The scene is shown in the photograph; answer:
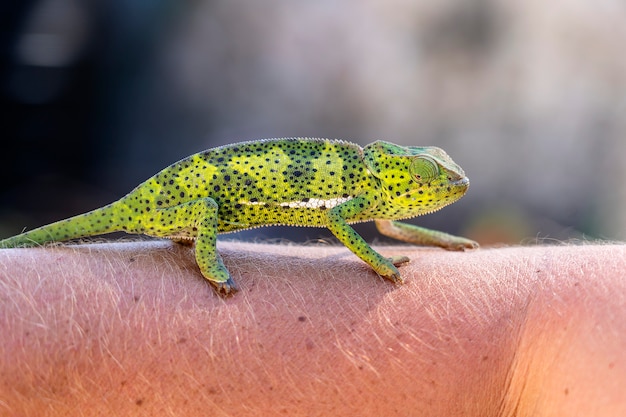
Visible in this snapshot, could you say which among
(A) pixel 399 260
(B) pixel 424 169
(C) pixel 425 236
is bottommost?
(C) pixel 425 236

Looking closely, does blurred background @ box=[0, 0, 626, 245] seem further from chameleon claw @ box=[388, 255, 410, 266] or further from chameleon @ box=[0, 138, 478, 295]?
chameleon claw @ box=[388, 255, 410, 266]

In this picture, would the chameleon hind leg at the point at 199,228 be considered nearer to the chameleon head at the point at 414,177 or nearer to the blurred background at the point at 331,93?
the chameleon head at the point at 414,177

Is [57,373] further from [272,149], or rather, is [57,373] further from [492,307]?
[492,307]

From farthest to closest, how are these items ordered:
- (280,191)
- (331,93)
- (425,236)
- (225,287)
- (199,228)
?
(331,93) < (425,236) < (280,191) < (199,228) < (225,287)

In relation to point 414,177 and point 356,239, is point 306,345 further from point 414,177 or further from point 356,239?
point 414,177

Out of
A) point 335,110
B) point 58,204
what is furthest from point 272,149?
point 58,204

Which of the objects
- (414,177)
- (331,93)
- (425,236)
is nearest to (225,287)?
(414,177)

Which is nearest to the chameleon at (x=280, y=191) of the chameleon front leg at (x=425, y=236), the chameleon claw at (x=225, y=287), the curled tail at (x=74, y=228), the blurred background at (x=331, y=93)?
the curled tail at (x=74, y=228)

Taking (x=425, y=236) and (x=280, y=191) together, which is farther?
(x=425, y=236)
